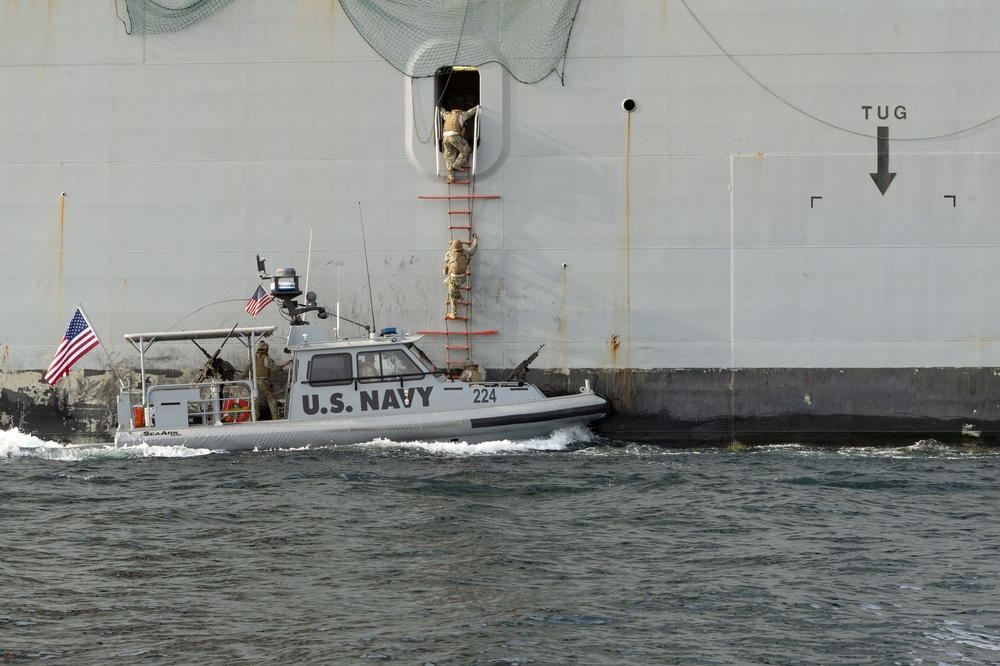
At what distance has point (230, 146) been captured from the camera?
14.4 metres

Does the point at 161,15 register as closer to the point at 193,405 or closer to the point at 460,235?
the point at 460,235

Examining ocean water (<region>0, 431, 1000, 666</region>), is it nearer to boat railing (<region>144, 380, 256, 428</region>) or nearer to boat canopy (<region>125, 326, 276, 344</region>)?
boat railing (<region>144, 380, 256, 428</region>)

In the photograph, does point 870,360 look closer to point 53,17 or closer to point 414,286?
point 414,286

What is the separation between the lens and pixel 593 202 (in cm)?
1426

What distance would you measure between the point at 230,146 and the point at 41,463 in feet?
15.6

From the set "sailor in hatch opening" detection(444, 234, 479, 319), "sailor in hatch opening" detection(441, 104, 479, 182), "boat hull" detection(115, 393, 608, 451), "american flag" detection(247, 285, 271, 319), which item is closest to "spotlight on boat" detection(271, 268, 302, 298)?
"american flag" detection(247, 285, 271, 319)

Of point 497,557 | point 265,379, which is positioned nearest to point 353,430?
point 265,379

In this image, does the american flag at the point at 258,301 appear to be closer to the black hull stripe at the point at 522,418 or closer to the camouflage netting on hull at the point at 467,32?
the black hull stripe at the point at 522,418

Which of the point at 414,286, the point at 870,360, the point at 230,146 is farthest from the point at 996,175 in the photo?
the point at 230,146

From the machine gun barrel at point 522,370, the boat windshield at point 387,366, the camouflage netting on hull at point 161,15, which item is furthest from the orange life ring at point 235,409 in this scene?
the camouflage netting on hull at point 161,15

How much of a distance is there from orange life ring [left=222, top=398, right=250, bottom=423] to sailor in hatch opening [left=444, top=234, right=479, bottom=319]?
3027 mm

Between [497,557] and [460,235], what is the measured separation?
6146mm

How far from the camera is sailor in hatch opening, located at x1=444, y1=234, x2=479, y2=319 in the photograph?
1402cm

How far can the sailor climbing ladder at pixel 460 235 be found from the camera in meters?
14.3
